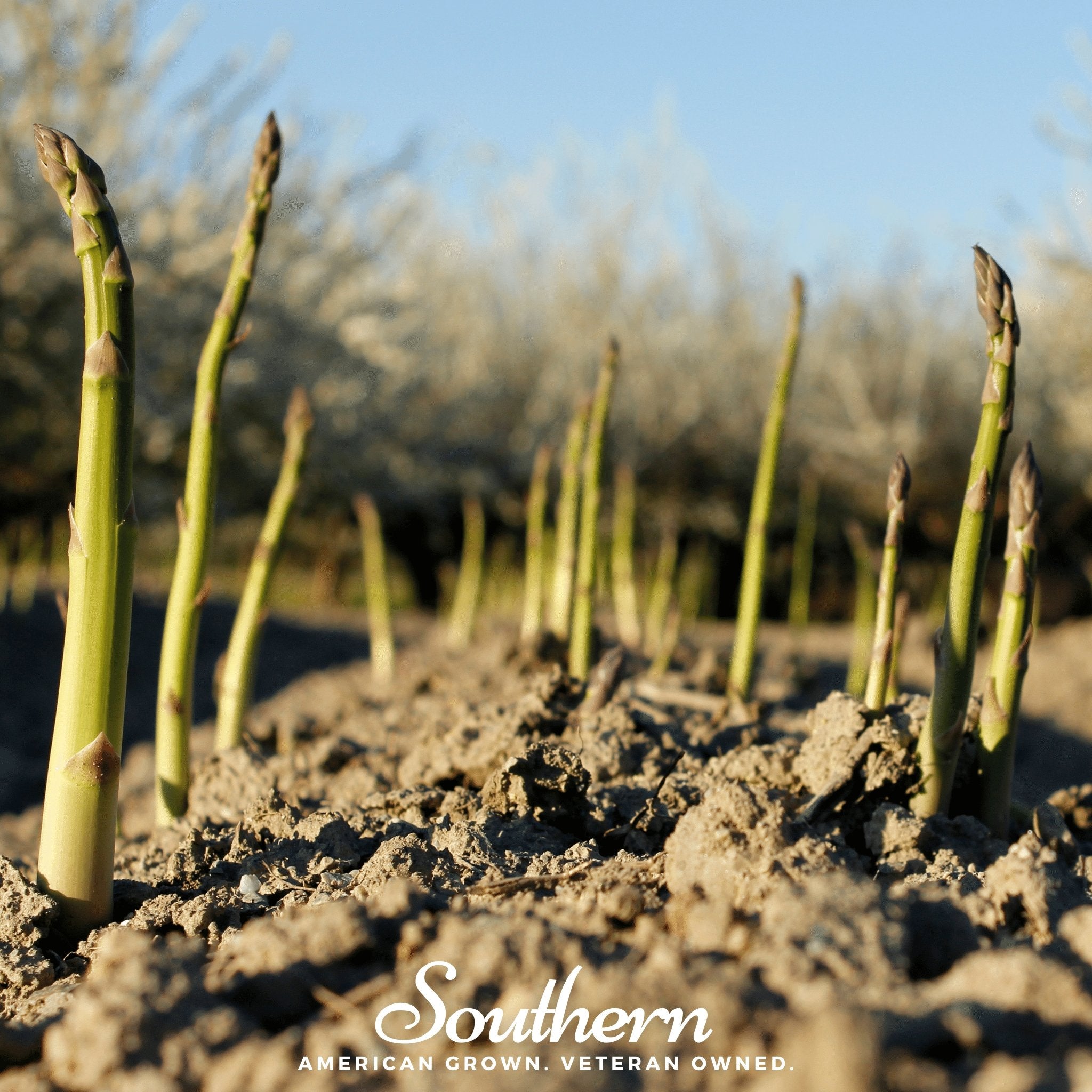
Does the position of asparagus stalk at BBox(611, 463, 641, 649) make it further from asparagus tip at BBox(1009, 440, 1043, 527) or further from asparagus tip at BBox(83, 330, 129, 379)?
asparagus tip at BBox(83, 330, 129, 379)

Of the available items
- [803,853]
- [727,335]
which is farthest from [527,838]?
[727,335]

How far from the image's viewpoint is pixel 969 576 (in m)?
1.66

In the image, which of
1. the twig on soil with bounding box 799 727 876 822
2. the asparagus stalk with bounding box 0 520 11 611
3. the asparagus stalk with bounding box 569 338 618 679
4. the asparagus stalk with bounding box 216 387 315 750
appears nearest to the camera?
the twig on soil with bounding box 799 727 876 822

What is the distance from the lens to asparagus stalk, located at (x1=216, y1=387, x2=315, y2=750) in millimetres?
2615

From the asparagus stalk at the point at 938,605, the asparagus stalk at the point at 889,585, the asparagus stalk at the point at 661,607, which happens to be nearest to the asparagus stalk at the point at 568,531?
the asparagus stalk at the point at 661,607

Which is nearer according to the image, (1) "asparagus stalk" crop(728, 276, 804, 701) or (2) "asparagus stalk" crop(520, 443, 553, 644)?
(1) "asparagus stalk" crop(728, 276, 804, 701)

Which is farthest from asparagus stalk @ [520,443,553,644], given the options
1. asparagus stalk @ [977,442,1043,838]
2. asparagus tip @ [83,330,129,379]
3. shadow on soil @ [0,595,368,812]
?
asparagus tip @ [83,330,129,379]

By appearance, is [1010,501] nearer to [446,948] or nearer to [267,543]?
[446,948]

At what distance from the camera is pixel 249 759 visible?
2.18 m

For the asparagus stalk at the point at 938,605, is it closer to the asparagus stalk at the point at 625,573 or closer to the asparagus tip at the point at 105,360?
the asparagus stalk at the point at 625,573

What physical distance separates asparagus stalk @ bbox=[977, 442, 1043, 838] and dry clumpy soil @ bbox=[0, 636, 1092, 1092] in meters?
0.09

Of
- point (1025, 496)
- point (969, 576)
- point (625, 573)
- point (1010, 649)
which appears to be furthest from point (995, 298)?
point (625, 573)

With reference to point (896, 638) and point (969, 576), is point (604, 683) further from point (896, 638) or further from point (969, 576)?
point (969, 576)

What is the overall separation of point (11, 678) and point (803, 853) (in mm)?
4306
